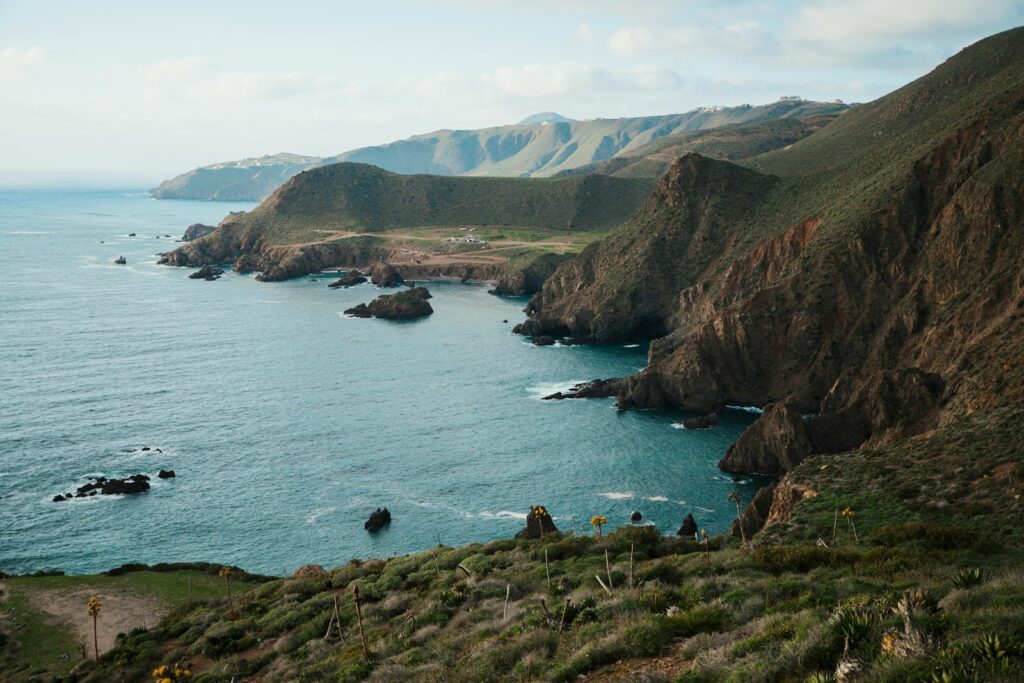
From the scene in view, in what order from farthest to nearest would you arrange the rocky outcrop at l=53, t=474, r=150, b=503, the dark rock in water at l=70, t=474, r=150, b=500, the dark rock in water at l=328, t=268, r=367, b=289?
1. the dark rock in water at l=328, t=268, r=367, b=289
2. the dark rock in water at l=70, t=474, r=150, b=500
3. the rocky outcrop at l=53, t=474, r=150, b=503

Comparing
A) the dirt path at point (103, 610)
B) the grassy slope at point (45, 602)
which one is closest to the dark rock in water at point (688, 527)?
the grassy slope at point (45, 602)

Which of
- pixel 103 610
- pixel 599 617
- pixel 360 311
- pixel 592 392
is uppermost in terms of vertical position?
pixel 599 617

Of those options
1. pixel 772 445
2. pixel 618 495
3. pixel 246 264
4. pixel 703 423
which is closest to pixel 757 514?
pixel 618 495

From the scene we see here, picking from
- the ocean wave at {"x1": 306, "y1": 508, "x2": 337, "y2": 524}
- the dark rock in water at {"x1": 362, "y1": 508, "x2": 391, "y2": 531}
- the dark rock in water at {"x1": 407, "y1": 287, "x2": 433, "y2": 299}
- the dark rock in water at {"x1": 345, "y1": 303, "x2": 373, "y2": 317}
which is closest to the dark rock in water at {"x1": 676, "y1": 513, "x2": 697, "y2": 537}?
the dark rock in water at {"x1": 362, "y1": 508, "x2": 391, "y2": 531}

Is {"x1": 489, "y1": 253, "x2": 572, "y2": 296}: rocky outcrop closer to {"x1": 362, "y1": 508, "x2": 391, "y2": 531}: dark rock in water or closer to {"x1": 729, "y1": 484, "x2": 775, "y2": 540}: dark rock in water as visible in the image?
{"x1": 362, "y1": 508, "x2": 391, "y2": 531}: dark rock in water

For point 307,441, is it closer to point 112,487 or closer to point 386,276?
point 112,487

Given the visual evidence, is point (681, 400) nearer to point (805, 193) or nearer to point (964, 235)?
point (964, 235)
